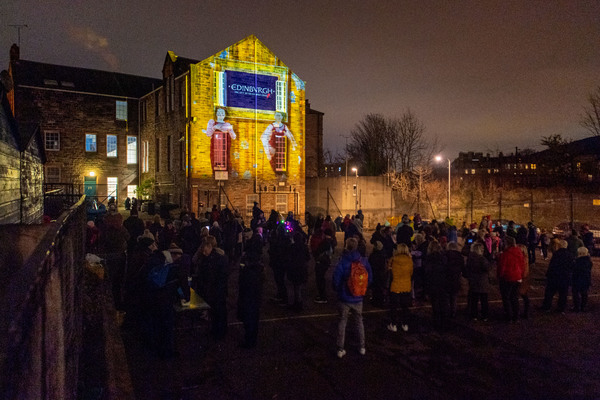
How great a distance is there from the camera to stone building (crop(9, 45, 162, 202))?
32.7 metres

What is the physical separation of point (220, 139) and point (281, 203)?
6.11m

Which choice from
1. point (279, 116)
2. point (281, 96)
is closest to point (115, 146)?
point (279, 116)

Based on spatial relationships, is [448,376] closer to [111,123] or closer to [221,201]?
[221,201]

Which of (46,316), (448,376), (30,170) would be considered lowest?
(448,376)

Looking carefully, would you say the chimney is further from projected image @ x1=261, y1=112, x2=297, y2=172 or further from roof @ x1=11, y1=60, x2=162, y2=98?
projected image @ x1=261, y1=112, x2=297, y2=172

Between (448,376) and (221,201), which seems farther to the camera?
(221,201)

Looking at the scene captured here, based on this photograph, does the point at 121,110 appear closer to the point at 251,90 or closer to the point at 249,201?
the point at 251,90

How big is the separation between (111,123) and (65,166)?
4.94 metres

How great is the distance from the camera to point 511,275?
8891 mm

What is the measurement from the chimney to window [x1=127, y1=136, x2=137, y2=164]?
418 inches

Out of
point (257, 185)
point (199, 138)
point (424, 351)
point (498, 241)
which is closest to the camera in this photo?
point (424, 351)

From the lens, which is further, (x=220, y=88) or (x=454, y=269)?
(x=220, y=88)

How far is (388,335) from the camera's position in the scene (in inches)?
317

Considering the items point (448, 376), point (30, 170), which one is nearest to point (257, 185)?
point (30, 170)
